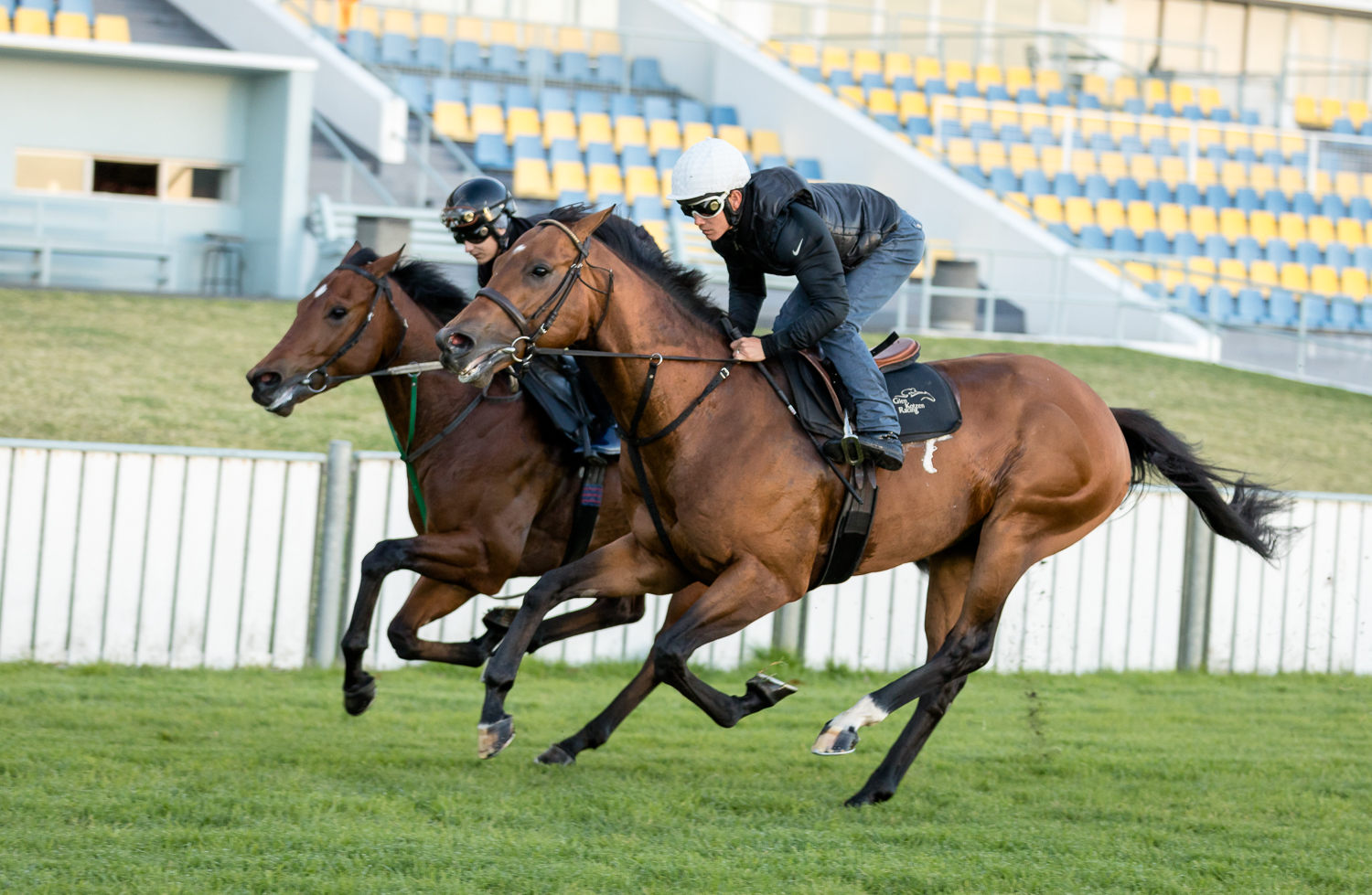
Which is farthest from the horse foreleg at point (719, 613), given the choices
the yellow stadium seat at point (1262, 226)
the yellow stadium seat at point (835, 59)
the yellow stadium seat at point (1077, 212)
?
the yellow stadium seat at point (835, 59)

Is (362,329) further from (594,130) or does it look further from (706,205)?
(594,130)

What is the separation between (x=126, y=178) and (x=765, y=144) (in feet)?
29.2

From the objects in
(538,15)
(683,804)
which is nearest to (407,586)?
(683,804)

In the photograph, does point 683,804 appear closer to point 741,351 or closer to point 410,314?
point 741,351

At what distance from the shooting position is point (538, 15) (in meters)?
24.3

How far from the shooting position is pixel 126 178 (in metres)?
18.4

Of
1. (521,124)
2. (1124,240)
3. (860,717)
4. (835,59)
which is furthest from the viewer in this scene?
(835,59)

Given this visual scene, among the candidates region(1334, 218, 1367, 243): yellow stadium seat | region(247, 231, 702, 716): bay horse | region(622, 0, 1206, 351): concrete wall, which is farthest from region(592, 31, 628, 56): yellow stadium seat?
region(247, 231, 702, 716): bay horse

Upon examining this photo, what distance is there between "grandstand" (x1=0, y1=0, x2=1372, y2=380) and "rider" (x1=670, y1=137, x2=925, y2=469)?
11250 mm

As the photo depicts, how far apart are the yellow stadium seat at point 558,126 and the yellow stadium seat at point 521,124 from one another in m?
0.10

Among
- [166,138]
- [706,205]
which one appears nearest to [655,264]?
[706,205]

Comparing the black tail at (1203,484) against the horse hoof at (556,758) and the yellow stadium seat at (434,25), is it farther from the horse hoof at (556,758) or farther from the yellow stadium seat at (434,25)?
the yellow stadium seat at (434,25)

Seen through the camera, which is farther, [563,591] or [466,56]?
[466,56]

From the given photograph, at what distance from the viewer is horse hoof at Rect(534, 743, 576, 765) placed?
5621 millimetres
